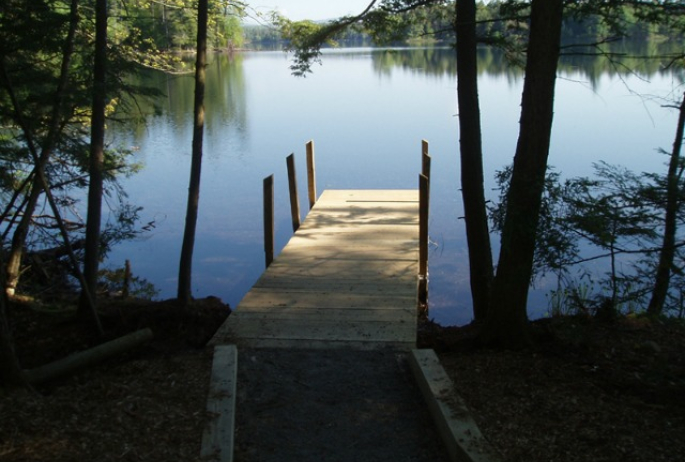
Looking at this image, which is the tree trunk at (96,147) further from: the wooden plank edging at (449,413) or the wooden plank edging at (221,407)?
the wooden plank edging at (449,413)

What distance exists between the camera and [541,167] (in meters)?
4.45

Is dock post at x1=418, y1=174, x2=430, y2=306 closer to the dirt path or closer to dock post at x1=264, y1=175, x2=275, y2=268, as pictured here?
dock post at x1=264, y1=175, x2=275, y2=268

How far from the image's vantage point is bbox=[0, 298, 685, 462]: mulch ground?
3.39 m

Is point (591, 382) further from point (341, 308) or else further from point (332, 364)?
point (341, 308)

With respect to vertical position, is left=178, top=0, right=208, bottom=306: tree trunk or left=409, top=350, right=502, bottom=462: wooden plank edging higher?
left=178, top=0, right=208, bottom=306: tree trunk

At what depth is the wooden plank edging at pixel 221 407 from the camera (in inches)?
135

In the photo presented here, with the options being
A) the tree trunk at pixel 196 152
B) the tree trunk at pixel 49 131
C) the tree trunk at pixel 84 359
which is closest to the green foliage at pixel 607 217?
the tree trunk at pixel 84 359

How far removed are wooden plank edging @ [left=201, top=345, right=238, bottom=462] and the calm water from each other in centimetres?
348

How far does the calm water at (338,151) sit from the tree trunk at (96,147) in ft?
2.81

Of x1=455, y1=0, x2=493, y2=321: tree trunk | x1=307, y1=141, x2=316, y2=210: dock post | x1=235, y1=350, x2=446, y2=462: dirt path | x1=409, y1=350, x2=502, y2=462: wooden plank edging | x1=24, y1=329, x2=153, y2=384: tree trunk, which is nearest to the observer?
x1=409, y1=350, x2=502, y2=462: wooden plank edging

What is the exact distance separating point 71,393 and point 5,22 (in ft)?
10.8

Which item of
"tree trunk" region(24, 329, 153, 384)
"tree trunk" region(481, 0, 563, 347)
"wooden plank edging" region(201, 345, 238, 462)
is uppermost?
"tree trunk" region(481, 0, 563, 347)

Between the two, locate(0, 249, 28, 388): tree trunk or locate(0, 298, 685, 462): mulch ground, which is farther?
locate(0, 249, 28, 388): tree trunk

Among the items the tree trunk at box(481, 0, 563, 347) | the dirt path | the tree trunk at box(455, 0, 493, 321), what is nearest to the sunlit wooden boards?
the dirt path
